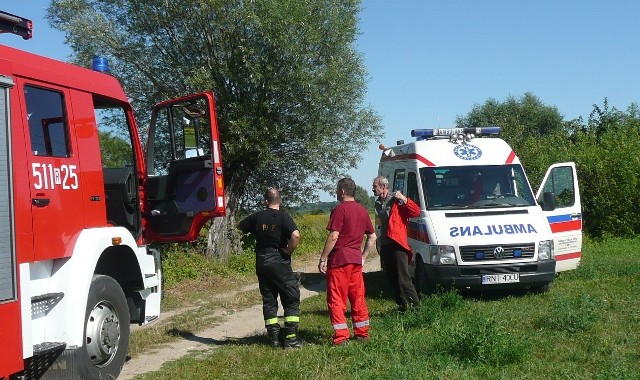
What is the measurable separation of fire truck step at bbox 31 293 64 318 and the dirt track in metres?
1.67

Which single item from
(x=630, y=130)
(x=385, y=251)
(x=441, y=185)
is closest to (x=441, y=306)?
(x=385, y=251)

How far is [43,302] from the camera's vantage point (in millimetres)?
5820

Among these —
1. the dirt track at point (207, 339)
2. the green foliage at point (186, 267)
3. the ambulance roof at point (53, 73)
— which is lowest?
the dirt track at point (207, 339)

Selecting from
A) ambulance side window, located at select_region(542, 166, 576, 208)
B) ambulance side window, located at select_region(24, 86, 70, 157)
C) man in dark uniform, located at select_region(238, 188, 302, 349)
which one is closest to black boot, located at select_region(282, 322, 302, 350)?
man in dark uniform, located at select_region(238, 188, 302, 349)

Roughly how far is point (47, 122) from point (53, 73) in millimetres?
462

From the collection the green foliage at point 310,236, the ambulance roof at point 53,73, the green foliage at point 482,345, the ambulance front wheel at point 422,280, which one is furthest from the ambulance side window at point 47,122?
the green foliage at point 310,236

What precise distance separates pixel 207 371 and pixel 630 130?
23.2m

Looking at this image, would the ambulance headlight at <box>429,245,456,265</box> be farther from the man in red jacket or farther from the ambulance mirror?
the ambulance mirror

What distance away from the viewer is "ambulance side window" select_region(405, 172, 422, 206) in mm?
11766

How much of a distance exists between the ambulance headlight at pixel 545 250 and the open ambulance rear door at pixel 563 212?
31.7 inches

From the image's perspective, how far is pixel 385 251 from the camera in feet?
32.5

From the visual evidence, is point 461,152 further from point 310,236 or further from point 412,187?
point 310,236

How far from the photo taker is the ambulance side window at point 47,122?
19.4 feet

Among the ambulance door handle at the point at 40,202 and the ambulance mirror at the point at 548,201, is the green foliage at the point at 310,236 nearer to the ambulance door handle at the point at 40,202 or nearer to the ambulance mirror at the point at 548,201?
the ambulance mirror at the point at 548,201
